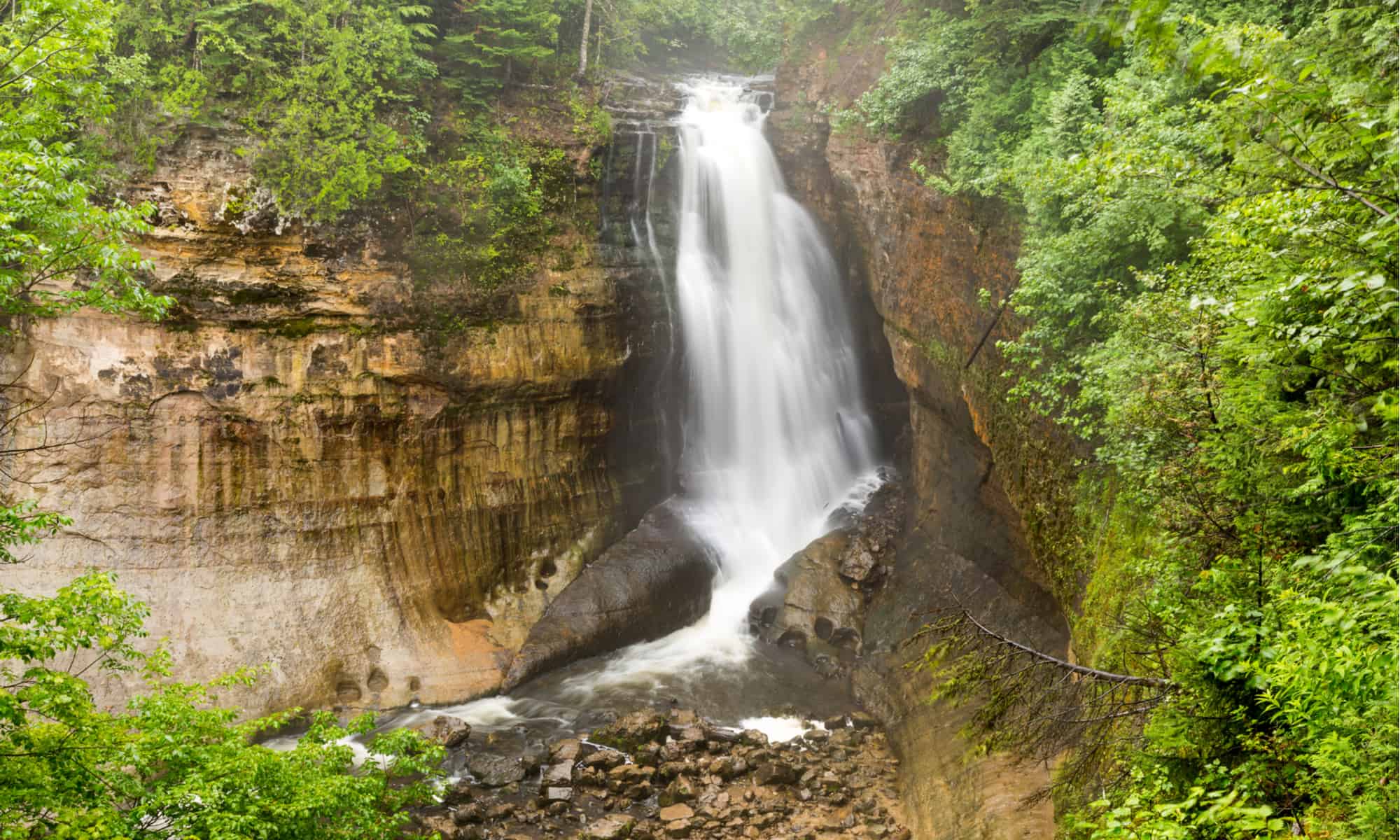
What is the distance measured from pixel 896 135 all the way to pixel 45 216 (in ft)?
51.3

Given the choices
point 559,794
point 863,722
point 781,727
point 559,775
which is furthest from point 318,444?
point 863,722

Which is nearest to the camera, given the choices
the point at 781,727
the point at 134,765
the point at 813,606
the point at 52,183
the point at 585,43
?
the point at 134,765

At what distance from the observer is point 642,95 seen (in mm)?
24172

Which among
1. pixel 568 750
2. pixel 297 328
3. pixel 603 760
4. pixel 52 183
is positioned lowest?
pixel 603 760

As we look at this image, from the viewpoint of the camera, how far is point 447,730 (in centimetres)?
1541

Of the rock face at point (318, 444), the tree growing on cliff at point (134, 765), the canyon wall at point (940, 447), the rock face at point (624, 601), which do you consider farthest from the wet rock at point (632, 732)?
the tree growing on cliff at point (134, 765)

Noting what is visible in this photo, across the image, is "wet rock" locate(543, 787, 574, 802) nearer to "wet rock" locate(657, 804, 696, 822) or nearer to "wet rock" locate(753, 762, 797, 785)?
"wet rock" locate(657, 804, 696, 822)

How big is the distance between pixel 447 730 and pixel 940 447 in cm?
1191

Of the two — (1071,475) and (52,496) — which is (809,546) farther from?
(52,496)

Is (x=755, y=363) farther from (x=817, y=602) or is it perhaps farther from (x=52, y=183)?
(x=52, y=183)

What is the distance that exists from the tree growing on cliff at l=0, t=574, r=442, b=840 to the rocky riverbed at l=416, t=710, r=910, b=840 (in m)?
5.00

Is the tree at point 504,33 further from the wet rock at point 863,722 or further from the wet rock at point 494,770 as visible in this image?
the wet rock at point 863,722

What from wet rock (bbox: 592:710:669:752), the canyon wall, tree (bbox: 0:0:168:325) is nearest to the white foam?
the canyon wall

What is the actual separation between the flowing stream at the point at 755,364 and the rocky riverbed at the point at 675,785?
207 inches
